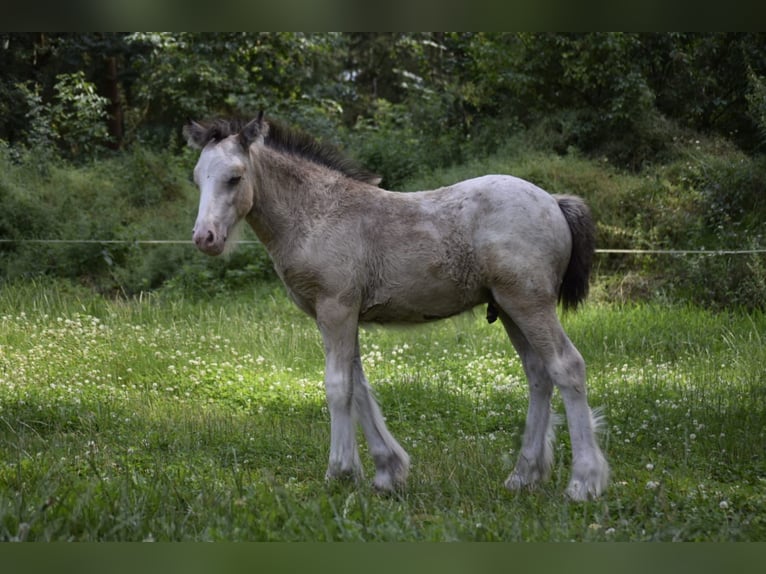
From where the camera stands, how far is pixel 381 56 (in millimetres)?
24094

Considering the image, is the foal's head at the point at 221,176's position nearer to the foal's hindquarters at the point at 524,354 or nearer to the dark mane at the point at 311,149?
the dark mane at the point at 311,149

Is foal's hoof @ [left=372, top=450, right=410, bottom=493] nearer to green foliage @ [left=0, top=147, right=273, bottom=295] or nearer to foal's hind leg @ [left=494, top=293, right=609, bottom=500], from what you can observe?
foal's hind leg @ [left=494, top=293, right=609, bottom=500]

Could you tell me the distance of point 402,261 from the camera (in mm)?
5230

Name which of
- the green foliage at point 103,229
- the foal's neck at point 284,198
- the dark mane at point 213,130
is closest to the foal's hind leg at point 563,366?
the foal's neck at point 284,198

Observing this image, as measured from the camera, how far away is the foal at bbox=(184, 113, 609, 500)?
500 centimetres

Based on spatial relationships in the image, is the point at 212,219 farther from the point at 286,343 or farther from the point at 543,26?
the point at 286,343

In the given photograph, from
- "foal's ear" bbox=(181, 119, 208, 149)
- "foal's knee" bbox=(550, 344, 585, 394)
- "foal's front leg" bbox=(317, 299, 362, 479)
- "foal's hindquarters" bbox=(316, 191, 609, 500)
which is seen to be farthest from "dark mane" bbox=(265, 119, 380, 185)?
"foal's knee" bbox=(550, 344, 585, 394)

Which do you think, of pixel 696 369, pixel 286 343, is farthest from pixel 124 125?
pixel 696 369

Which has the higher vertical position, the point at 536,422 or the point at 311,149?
the point at 311,149

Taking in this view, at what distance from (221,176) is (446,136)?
1281 centimetres

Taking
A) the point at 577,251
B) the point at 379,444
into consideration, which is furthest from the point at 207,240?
the point at 577,251

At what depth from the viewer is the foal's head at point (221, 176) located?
4.80 meters

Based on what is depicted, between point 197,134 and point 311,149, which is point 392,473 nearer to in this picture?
point 311,149

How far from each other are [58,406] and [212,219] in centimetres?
337
